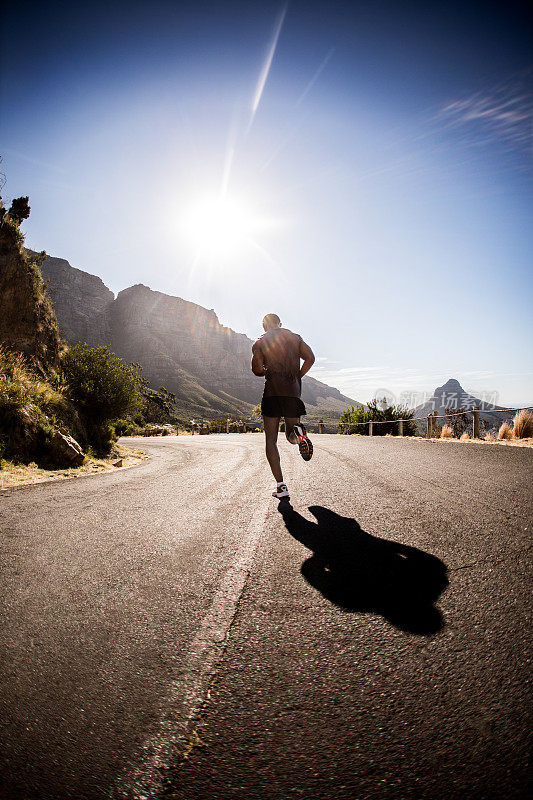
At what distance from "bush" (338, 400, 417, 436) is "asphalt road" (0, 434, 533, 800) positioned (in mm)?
18400

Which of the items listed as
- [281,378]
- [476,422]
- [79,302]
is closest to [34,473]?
[281,378]

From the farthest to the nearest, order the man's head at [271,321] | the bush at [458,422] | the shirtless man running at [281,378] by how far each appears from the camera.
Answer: the bush at [458,422] → the man's head at [271,321] → the shirtless man running at [281,378]

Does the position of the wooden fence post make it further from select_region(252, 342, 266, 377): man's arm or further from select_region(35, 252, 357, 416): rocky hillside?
select_region(35, 252, 357, 416): rocky hillside

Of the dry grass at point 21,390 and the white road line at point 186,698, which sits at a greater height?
the dry grass at point 21,390

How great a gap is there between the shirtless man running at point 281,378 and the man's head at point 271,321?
0.08 metres

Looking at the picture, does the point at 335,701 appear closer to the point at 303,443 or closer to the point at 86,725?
the point at 86,725

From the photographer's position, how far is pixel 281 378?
4590 mm

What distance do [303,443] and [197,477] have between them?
202 cm

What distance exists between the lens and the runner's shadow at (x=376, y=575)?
1666mm

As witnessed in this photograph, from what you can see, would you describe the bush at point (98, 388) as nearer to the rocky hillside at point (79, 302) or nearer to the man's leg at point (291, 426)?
the man's leg at point (291, 426)

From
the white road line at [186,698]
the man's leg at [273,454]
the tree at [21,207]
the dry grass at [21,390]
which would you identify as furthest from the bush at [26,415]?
the tree at [21,207]

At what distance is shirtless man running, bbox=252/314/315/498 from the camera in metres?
4.54

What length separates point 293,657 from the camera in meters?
1.37

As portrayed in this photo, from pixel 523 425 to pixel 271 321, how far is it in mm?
9982
